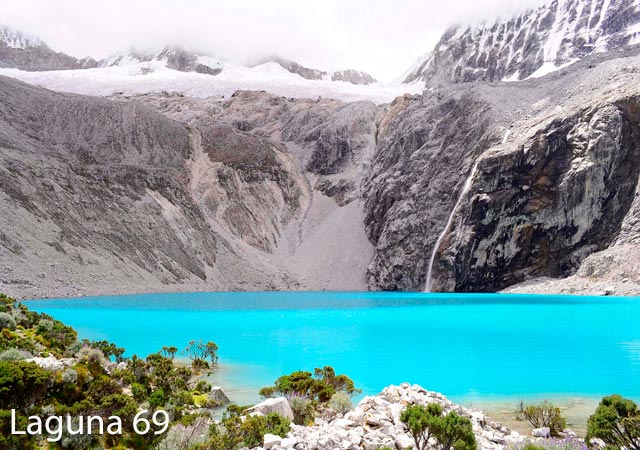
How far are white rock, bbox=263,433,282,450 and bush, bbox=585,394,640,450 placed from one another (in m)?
5.34

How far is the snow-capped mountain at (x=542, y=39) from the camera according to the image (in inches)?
5960

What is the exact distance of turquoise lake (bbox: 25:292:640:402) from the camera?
17.2 metres

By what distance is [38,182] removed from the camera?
2697 inches

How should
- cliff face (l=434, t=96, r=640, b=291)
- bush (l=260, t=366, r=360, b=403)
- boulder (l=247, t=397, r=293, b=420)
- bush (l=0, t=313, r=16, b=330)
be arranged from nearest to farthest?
1. boulder (l=247, t=397, r=293, b=420)
2. bush (l=260, t=366, r=360, b=403)
3. bush (l=0, t=313, r=16, b=330)
4. cliff face (l=434, t=96, r=640, b=291)

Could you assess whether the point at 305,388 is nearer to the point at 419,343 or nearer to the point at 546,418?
the point at 546,418

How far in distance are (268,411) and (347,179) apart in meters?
104

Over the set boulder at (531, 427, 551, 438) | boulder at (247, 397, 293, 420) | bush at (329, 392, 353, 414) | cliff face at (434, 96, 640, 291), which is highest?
cliff face at (434, 96, 640, 291)

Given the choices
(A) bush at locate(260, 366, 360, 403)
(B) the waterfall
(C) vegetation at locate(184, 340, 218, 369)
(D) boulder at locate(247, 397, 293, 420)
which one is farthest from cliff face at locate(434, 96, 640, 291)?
(D) boulder at locate(247, 397, 293, 420)

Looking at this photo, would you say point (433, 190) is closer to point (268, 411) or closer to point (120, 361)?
point (120, 361)

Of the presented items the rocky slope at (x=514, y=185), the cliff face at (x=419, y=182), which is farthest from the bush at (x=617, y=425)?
the cliff face at (x=419, y=182)

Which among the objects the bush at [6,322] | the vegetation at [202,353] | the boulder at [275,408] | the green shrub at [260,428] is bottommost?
the green shrub at [260,428]

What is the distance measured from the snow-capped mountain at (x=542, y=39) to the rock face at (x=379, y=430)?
163 meters

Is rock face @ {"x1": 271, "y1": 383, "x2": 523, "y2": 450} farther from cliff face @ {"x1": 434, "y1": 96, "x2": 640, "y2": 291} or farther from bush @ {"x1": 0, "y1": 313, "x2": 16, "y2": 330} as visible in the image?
cliff face @ {"x1": 434, "y1": 96, "x2": 640, "y2": 291}

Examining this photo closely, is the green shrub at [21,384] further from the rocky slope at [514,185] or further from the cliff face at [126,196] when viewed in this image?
the rocky slope at [514,185]
